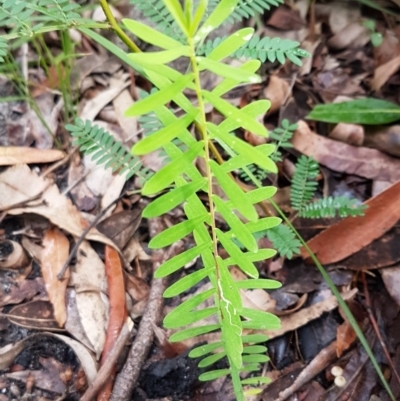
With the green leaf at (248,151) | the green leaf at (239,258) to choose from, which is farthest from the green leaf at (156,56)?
the green leaf at (239,258)

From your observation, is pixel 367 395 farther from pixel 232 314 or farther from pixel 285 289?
pixel 232 314

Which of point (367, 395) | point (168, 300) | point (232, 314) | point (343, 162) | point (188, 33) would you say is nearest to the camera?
point (188, 33)

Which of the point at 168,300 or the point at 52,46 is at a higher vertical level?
the point at 52,46

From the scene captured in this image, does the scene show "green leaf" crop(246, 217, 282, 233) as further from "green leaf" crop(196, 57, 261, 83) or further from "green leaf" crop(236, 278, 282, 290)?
"green leaf" crop(196, 57, 261, 83)

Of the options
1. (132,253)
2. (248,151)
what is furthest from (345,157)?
(248,151)

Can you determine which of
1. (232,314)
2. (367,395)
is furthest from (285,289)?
(232,314)

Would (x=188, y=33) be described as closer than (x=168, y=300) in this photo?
Yes
